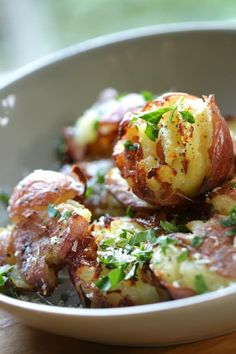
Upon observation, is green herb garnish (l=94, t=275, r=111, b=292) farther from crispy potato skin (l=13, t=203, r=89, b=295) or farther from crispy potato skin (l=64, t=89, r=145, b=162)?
crispy potato skin (l=64, t=89, r=145, b=162)

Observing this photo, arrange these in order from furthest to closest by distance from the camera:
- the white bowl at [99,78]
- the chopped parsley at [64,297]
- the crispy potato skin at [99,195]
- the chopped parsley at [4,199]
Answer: the white bowl at [99,78], the chopped parsley at [4,199], the crispy potato skin at [99,195], the chopped parsley at [64,297]

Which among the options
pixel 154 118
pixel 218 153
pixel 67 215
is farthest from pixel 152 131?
pixel 67 215

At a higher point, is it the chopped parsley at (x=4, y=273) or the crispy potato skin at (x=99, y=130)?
the crispy potato skin at (x=99, y=130)

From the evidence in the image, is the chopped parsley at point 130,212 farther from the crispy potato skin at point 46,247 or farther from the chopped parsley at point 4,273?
the chopped parsley at point 4,273

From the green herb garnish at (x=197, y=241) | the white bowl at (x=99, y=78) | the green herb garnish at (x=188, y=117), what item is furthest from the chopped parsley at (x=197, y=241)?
the white bowl at (x=99, y=78)

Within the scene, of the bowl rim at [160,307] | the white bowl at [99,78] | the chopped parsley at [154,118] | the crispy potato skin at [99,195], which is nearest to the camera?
the bowl rim at [160,307]

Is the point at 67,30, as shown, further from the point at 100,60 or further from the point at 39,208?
the point at 39,208

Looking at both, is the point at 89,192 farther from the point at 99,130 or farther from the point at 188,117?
the point at 188,117
